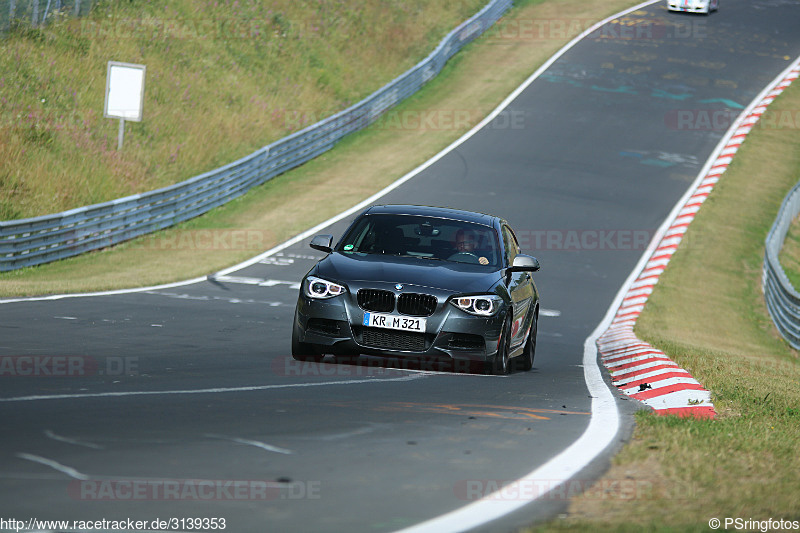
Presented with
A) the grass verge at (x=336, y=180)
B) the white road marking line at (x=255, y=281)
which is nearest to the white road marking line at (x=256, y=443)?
the grass verge at (x=336, y=180)

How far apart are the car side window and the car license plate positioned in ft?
6.63

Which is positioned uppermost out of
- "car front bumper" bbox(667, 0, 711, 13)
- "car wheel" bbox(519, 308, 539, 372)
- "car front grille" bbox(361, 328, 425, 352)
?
"car front bumper" bbox(667, 0, 711, 13)

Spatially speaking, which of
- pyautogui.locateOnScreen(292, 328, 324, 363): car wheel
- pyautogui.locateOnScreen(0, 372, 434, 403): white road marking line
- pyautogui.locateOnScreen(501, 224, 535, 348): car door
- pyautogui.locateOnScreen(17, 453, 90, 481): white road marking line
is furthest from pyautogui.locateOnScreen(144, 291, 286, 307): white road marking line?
pyautogui.locateOnScreen(17, 453, 90, 481): white road marking line

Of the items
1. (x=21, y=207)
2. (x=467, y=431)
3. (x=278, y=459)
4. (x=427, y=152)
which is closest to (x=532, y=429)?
(x=467, y=431)

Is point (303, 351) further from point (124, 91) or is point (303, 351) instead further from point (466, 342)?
point (124, 91)

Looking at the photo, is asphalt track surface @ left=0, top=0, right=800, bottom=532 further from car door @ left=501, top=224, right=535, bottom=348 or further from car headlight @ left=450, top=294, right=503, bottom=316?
car headlight @ left=450, top=294, right=503, bottom=316

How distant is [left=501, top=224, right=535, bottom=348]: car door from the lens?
11.2m

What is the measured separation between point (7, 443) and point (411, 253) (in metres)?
5.91

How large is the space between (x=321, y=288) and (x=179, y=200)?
648 inches

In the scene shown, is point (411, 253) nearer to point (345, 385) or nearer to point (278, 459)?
point (345, 385)

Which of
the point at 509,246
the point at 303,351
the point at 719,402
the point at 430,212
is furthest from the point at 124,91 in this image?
the point at 719,402

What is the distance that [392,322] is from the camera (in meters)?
10.0

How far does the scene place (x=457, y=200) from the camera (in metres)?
27.4

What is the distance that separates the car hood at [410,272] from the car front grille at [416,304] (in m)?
0.12
